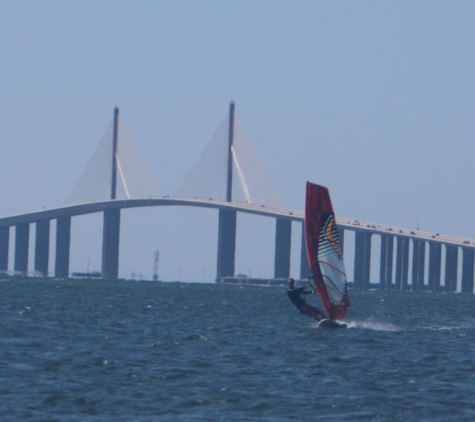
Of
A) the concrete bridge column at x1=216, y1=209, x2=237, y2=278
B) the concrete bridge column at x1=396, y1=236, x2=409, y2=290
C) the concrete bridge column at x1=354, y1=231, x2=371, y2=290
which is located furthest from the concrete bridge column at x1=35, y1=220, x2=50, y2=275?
the concrete bridge column at x1=396, y1=236, x2=409, y2=290

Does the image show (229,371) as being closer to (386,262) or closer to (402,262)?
(386,262)

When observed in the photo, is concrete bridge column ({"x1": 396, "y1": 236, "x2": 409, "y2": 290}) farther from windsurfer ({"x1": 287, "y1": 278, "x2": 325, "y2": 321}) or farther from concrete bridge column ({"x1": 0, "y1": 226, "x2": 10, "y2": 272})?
windsurfer ({"x1": 287, "y1": 278, "x2": 325, "y2": 321})

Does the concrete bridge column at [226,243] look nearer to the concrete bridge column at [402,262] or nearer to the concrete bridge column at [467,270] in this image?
the concrete bridge column at [402,262]

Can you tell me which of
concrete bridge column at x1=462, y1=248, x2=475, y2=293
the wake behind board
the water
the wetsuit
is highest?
concrete bridge column at x1=462, y1=248, x2=475, y2=293

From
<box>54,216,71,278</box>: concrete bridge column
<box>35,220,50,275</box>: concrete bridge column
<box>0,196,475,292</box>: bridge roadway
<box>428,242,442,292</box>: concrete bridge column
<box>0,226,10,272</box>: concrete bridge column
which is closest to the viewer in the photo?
<box>0,196,475,292</box>: bridge roadway

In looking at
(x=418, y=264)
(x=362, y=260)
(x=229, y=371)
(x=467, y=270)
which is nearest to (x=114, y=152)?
(x=362, y=260)

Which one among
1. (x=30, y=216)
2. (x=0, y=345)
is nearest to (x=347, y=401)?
(x=0, y=345)

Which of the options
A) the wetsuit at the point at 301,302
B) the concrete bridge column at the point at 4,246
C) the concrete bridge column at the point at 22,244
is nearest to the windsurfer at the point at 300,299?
the wetsuit at the point at 301,302
